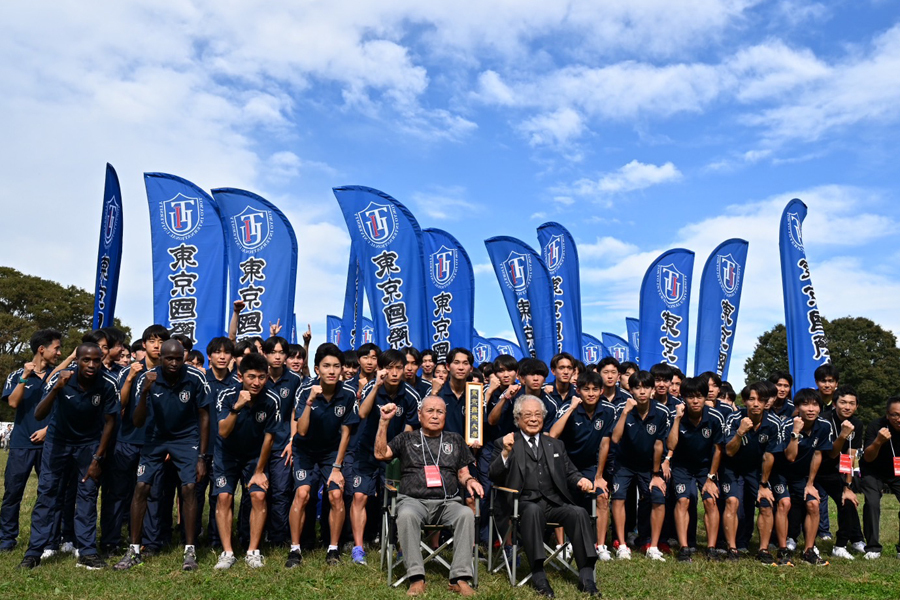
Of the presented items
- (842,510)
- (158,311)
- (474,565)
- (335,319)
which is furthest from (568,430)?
(335,319)

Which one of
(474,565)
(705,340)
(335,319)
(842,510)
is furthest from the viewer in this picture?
(335,319)

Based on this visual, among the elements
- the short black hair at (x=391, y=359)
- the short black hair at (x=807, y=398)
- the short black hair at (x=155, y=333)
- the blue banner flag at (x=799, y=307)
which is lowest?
the short black hair at (x=807, y=398)

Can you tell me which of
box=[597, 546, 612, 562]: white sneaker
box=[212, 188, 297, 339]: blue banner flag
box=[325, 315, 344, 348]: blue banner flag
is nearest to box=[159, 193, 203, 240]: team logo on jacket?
box=[212, 188, 297, 339]: blue banner flag

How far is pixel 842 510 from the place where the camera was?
8586mm

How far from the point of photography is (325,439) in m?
7.44

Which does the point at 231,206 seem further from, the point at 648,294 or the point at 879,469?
the point at 879,469

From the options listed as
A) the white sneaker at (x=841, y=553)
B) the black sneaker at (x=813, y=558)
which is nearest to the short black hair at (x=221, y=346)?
the black sneaker at (x=813, y=558)

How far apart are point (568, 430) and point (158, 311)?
7876 millimetres

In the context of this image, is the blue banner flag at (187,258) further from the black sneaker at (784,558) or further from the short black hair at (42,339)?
the black sneaker at (784,558)

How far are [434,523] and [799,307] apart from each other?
1022cm

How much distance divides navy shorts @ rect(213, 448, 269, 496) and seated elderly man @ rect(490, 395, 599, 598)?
261cm

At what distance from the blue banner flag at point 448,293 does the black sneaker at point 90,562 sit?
8.61m

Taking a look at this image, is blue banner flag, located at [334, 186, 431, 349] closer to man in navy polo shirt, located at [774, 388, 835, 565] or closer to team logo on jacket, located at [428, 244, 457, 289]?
team logo on jacket, located at [428, 244, 457, 289]

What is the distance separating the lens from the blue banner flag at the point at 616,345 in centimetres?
3588
